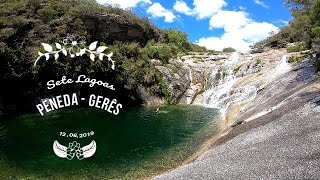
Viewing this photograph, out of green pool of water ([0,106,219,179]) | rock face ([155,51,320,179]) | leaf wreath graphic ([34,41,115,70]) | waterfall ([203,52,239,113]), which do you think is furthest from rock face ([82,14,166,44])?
rock face ([155,51,320,179])

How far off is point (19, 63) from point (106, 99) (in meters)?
14.8

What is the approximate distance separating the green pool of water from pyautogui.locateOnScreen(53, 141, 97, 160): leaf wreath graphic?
1.90ft

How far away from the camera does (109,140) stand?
35.7m

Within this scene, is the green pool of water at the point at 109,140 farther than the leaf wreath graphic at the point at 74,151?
No

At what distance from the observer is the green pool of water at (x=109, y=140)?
87.7 ft

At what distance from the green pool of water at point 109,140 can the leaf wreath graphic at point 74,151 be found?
0.58 metres

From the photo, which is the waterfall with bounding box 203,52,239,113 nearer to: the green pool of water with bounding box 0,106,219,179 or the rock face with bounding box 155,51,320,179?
the green pool of water with bounding box 0,106,219,179

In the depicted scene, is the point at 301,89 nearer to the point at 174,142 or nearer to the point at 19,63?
the point at 174,142

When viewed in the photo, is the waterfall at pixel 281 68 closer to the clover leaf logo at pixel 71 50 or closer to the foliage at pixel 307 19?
the foliage at pixel 307 19

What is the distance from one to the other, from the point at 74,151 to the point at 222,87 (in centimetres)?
3841

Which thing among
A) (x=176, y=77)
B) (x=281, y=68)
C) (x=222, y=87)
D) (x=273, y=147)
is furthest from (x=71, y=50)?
(x=273, y=147)

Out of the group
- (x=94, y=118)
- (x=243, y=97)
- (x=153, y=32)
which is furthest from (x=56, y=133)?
(x=153, y=32)

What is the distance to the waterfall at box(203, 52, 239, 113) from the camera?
57.7m

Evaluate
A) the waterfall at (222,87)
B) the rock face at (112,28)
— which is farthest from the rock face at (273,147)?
the rock face at (112,28)
